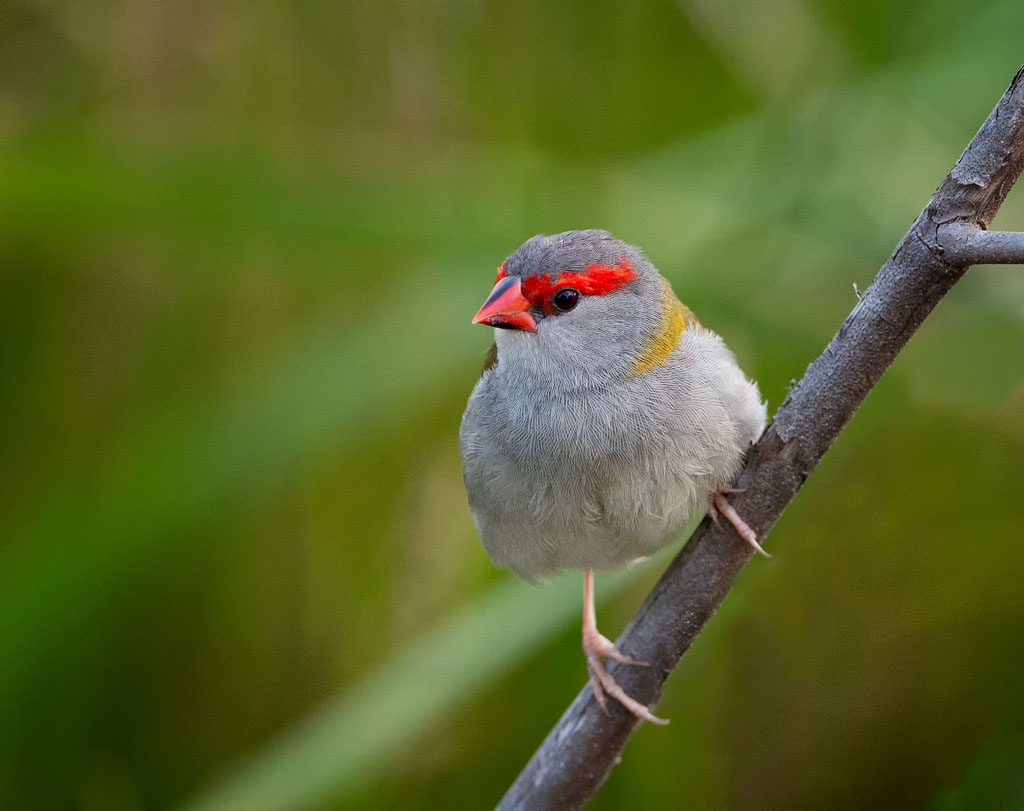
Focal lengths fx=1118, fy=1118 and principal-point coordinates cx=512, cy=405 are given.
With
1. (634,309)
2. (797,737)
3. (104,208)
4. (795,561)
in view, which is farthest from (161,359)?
(797,737)

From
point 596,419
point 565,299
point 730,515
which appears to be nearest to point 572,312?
point 565,299

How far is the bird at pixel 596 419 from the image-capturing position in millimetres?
2273

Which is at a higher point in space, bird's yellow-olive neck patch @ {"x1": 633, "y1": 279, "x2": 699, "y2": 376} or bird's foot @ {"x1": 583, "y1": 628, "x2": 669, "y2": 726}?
bird's yellow-olive neck patch @ {"x1": 633, "y1": 279, "x2": 699, "y2": 376}

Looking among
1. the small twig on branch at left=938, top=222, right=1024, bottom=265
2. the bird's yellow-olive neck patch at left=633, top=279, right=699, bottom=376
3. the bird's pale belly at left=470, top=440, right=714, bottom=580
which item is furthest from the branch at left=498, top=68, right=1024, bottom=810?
the bird's yellow-olive neck patch at left=633, top=279, right=699, bottom=376

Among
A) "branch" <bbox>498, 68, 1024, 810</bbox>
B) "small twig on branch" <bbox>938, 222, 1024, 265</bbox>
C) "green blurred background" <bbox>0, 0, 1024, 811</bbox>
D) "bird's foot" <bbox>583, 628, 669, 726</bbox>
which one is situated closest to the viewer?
"small twig on branch" <bbox>938, 222, 1024, 265</bbox>

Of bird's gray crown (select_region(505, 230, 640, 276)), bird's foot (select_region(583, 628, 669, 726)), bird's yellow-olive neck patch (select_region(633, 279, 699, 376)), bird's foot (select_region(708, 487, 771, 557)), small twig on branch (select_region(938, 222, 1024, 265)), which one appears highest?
small twig on branch (select_region(938, 222, 1024, 265))

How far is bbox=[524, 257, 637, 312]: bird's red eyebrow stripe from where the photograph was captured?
242 cm

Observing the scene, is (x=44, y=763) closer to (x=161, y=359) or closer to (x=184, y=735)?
(x=184, y=735)

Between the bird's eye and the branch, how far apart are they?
0.59 m

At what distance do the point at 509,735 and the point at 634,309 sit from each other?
4.98ft

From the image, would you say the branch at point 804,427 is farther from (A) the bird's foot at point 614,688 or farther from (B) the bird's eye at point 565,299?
(B) the bird's eye at point 565,299

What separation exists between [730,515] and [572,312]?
2.07 ft

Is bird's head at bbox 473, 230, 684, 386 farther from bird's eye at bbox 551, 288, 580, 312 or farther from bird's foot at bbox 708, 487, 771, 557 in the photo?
bird's foot at bbox 708, 487, 771, 557

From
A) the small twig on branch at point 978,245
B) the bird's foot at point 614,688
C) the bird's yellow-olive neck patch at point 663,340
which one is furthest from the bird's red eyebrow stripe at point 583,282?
the small twig on branch at point 978,245
